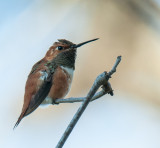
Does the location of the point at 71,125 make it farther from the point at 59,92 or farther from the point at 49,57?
the point at 49,57

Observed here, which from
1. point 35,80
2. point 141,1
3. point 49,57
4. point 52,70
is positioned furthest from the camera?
point 49,57

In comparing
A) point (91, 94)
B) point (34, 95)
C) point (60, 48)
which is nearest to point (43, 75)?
point (34, 95)

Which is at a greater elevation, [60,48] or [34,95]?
[60,48]

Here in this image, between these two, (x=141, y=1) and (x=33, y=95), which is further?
(x=33, y=95)

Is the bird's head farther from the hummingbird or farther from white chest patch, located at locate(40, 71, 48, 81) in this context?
white chest patch, located at locate(40, 71, 48, 81)

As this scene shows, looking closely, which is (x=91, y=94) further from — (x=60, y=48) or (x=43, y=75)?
(x=60, y=48)

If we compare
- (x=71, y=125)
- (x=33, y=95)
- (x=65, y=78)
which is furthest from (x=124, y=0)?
(x=71, y=125)

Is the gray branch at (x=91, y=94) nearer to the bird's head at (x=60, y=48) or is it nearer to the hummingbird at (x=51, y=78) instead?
the hummingbird at (x=51, y=78)
